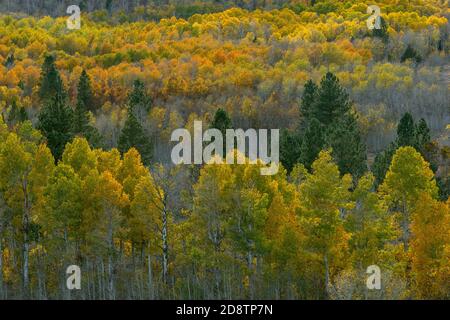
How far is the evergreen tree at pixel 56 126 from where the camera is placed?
6425cm

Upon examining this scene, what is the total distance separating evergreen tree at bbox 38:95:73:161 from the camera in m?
64.2

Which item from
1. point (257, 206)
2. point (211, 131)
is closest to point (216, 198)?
point (257, 206)

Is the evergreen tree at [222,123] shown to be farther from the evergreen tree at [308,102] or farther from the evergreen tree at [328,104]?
the evergreen tree at [308,102]

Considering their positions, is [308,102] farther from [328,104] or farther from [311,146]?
[311,146]

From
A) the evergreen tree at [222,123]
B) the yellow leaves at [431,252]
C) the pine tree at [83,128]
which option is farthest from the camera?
the evergreen tree at [222,123]

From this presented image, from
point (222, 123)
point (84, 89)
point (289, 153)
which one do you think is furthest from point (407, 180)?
point (84, 89)

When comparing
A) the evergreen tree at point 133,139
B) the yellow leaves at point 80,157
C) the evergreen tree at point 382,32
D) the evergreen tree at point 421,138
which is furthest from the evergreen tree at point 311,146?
the evergreen tree at point 382,32

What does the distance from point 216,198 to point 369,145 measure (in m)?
65.2

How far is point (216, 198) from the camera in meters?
43.2

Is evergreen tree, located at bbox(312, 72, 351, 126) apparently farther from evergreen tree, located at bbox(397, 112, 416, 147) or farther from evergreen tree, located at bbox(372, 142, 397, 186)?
evergreen tree, located at bbox(372, 142, 397, 186)

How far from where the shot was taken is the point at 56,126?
65562mm

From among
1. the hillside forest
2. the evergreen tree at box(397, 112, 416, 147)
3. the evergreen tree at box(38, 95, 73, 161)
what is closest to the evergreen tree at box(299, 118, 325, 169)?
the hillside forest

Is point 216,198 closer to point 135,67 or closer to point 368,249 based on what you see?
point 368,249
